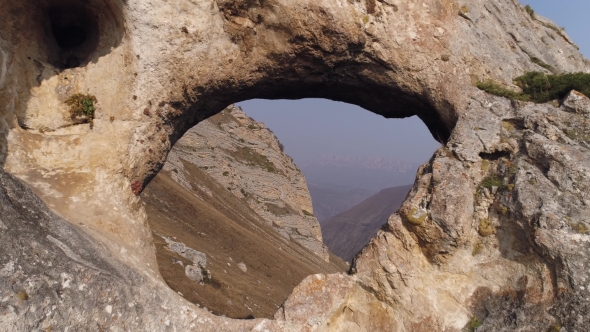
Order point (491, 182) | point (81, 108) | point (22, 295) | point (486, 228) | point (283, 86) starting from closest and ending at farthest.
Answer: point (22, 295), point (486, 228), point (491, 182), point (81, 108), point (283, 86)

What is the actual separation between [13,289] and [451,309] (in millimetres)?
8525

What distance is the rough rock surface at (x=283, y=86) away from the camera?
788cm

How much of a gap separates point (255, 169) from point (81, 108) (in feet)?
206

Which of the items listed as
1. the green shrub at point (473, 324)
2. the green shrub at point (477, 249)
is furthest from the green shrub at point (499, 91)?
the green shrub at point (473, 324)

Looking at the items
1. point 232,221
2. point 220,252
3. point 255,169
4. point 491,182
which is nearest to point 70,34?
point 491,182

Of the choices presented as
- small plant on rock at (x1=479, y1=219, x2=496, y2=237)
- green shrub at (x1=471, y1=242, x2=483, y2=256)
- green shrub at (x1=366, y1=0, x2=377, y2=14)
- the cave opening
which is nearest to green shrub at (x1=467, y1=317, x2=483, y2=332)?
green shrub at (x1=471, y1=242, x2=483, y2=256)

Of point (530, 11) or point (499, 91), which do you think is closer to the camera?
point (499, 91)

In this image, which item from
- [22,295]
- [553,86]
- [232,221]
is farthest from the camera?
[232,221]

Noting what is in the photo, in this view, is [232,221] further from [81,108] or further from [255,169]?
[81,108]

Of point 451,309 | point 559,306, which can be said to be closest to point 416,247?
point 451,309

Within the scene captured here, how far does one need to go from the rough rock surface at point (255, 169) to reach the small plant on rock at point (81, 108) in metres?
48.9

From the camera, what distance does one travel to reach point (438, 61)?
38.7 ft

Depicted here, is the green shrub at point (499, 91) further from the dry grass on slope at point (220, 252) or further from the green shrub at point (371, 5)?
the dry grass on slope at point (220, 252)

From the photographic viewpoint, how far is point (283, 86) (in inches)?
506
